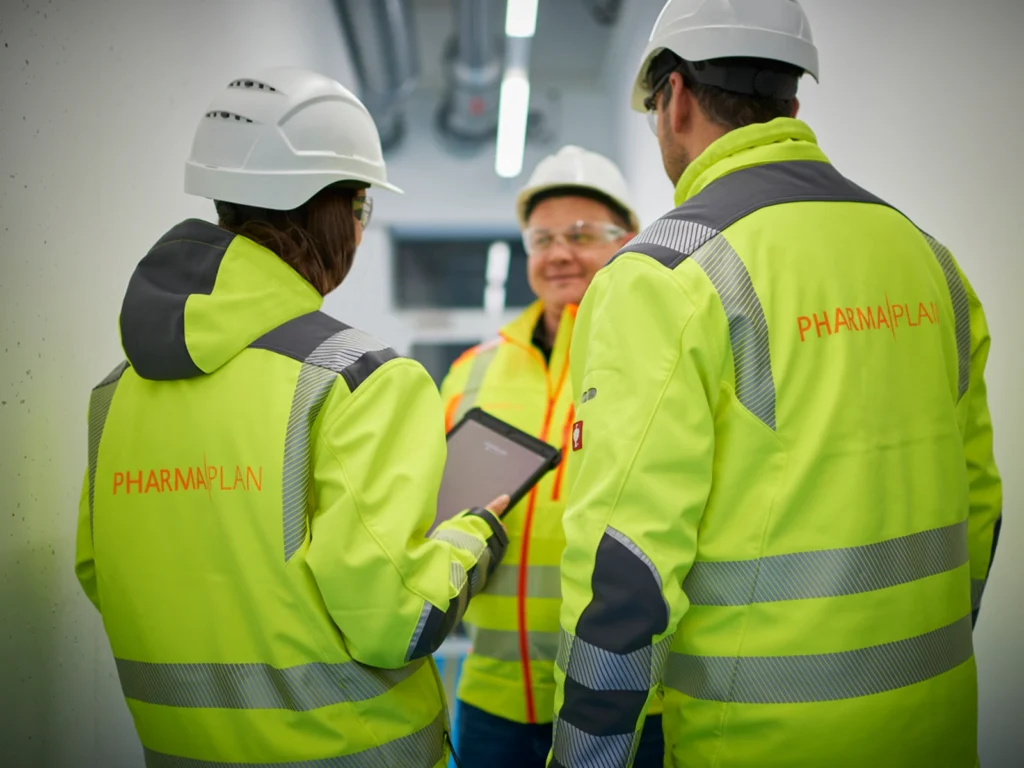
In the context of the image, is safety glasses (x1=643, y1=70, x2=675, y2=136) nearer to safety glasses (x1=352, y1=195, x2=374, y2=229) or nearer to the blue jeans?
safety glasses (x1=352, y1=195, x2=374, y2=229)

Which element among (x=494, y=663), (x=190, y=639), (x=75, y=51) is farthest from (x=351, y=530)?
(x=75, y=51)

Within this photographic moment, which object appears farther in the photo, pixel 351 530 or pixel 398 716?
pixel 398 716

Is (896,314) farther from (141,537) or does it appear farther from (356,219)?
(141,537)

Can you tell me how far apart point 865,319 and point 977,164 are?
97cm

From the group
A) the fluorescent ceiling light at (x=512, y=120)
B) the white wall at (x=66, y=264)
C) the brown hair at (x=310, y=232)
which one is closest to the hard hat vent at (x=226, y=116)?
the brown hair at (x=310, y=232)

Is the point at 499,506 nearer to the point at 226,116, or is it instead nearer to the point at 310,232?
the point at 310,232

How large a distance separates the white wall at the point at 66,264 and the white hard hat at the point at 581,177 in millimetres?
1077

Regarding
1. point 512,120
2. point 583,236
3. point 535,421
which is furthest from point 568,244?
point 512,120

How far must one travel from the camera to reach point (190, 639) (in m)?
1.34

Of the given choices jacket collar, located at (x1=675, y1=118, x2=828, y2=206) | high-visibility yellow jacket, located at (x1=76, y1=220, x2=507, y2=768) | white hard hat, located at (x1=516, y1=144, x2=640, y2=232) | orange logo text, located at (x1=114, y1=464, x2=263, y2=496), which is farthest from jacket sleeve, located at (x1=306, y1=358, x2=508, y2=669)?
white hard hat, located at (x1=516, y1=144, x2=640, y2=232)

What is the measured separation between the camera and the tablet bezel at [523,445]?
6.07 feet

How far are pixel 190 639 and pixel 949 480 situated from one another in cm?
128

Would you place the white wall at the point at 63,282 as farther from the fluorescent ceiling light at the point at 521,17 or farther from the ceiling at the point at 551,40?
the ceiling at the point at 551,40

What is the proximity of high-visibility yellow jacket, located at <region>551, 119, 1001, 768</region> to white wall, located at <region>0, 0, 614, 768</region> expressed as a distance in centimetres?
110
